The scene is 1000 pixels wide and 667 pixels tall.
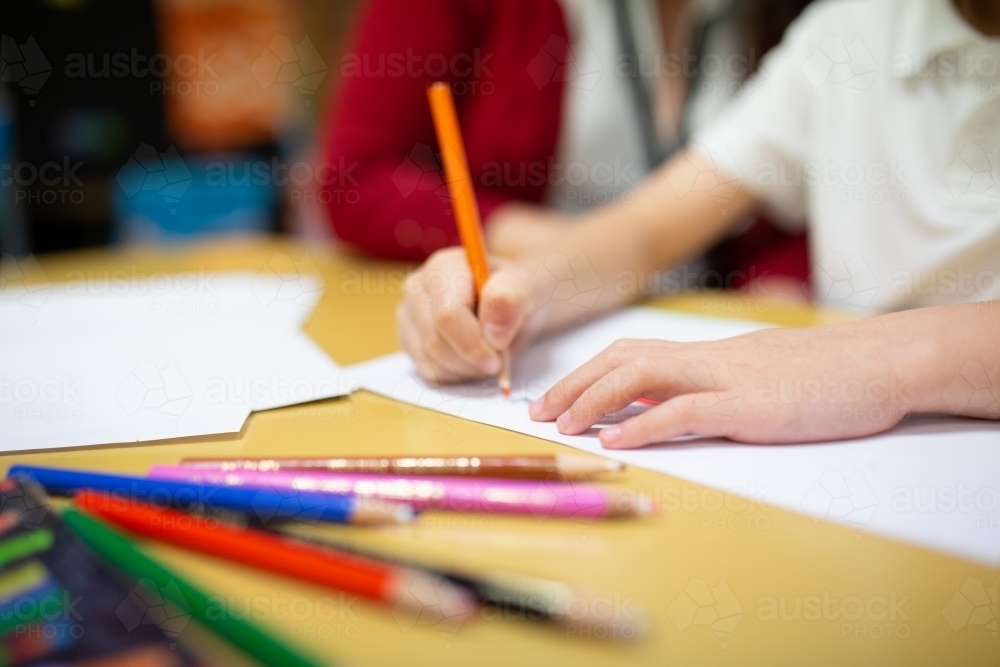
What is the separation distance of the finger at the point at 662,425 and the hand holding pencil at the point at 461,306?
0.10 metres

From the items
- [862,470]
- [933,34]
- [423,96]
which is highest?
[423,96]

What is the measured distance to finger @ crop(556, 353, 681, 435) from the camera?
1.37ft

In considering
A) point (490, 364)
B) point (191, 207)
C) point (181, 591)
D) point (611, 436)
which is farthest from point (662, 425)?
point (191, 207)

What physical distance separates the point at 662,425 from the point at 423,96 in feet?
2.15

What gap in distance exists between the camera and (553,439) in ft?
1.36

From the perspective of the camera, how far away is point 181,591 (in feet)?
0.87

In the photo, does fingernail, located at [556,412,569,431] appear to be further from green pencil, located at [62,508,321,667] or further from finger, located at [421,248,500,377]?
green pencil, located at [62,508,321,667]

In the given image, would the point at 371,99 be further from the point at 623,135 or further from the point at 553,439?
the point at 553,439

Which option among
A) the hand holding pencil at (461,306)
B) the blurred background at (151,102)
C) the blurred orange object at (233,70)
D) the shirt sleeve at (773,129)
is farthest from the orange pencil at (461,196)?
Result: the blurred orange object at (233,70)

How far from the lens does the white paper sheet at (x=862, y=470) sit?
0.33 metres

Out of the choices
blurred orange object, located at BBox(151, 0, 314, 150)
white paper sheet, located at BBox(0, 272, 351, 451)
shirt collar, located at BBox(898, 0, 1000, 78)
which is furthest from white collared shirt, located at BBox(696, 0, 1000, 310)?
blurred orange object, located at BBox(151, 0, 314, 150)

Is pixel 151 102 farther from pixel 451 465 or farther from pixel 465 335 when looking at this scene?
pixel 451 465

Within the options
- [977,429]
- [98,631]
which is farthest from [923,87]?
[98,631]

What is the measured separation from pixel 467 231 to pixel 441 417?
13 centimetres
